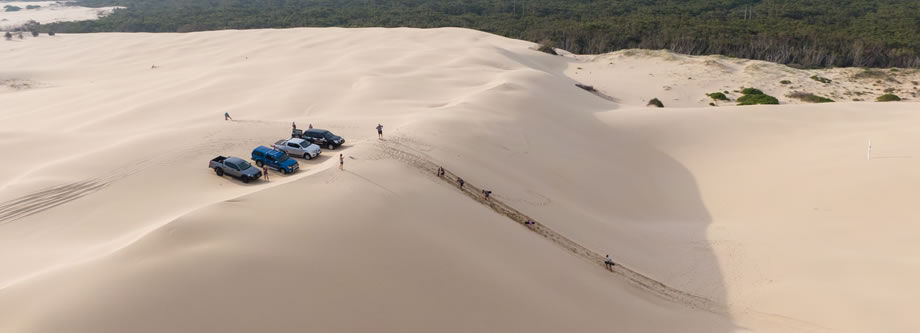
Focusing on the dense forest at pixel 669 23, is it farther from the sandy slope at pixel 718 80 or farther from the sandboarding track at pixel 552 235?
the sandboarding track at pixel 552 235

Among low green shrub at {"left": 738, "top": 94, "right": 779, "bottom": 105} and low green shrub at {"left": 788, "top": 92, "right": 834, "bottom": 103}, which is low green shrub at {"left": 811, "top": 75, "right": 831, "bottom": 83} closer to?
low green shrub at {"left": 788, "top": 92, "right": 834, "bottom": 103}

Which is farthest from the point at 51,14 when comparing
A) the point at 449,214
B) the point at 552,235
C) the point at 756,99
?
the point at 552,235

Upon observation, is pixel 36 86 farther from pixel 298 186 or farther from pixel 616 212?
pixel 616 212

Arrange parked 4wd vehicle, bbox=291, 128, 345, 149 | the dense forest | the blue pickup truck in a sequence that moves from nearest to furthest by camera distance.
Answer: the blue pickup truck, parked 4wd vehicle, bbox=291, 128, 345, 149, the dense forest

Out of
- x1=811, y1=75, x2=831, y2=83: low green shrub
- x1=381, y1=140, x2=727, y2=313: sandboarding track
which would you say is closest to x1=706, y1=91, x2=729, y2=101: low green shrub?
x1=811, y1=75, x2=831, y2=83: low green shrub

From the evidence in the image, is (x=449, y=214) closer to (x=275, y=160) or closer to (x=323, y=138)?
(x=275, y=160)

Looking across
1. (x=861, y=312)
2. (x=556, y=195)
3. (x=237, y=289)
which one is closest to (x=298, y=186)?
(x=237, y=289)
